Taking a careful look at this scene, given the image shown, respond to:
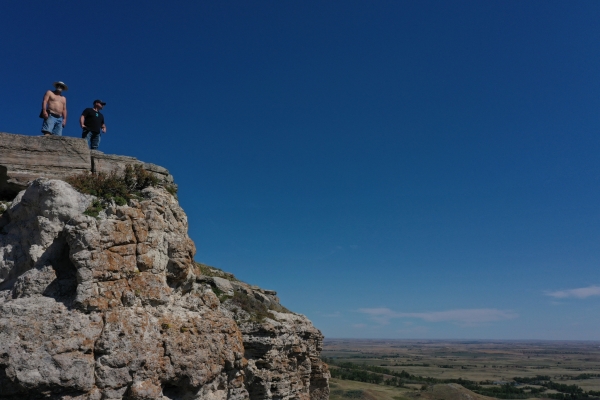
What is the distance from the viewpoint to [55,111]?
10680 millimetres

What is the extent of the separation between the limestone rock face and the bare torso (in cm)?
293

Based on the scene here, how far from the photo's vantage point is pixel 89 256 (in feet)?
24.2

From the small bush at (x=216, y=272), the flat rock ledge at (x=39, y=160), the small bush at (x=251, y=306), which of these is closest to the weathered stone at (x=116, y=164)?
the flat rock ledge at (x=39, y=160)

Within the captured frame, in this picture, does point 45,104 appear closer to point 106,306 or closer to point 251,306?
point 106,306

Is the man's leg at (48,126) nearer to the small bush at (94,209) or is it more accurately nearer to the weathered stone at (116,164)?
the weathered stone at (116,164)

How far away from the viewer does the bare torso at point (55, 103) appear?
1064 centimetres

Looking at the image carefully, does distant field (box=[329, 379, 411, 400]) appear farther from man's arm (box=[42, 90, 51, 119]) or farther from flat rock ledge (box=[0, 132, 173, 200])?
man's arm (box=[42, 90, 51, 119])

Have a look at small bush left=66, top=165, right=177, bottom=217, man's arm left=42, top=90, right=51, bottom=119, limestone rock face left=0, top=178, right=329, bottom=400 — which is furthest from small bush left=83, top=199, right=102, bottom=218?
man's arm left=42, top=90, right=51, bottom=119

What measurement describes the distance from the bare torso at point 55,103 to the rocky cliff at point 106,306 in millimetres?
2134

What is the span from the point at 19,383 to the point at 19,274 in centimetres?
251

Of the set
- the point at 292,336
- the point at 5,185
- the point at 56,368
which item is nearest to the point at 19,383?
the point at 56,368

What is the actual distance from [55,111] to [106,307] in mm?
6110

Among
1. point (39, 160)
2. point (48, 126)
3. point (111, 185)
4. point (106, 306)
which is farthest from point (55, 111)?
point (106, 306)

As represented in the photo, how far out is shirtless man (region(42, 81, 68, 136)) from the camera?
1045 cm
